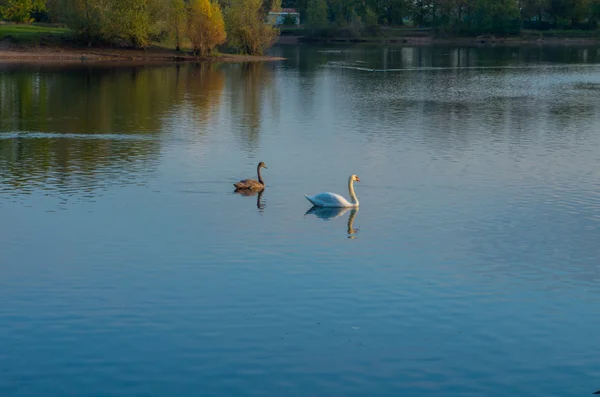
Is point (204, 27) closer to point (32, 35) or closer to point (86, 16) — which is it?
point (86, 16)

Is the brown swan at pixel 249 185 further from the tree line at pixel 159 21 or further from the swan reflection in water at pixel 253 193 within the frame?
the tree line at pixel 159 21

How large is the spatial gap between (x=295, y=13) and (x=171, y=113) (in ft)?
492

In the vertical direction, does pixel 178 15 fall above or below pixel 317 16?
below

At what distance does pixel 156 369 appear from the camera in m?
16.5

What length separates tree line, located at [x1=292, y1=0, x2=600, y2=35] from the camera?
169m

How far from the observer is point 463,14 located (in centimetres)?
18538

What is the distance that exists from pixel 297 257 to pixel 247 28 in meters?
88.5

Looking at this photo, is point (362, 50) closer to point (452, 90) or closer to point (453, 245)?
point (452, 90)

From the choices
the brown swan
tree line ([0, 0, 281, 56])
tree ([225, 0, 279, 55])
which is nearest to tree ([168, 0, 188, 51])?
tree line ([0, 0, 281, 56])

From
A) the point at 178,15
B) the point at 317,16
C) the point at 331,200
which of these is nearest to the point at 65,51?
the point at 178,15

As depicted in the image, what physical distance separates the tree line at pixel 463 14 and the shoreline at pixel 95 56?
2744 inches

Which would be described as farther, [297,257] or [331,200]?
[331,200]

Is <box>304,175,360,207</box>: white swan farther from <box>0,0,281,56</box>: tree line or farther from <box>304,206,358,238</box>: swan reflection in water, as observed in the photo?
<box>0,0,281,56</box>: tree line

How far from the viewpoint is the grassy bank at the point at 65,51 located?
97.8m
